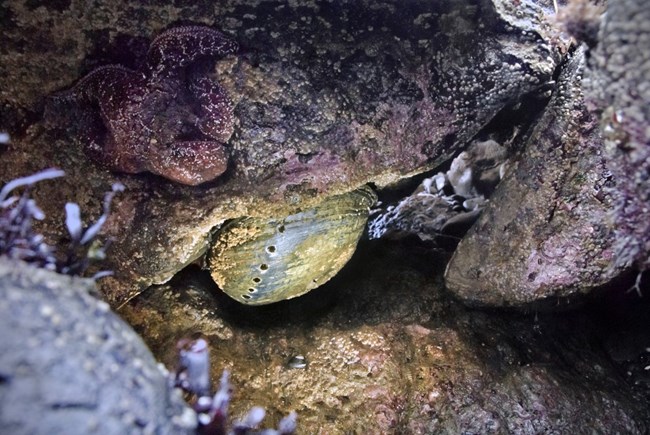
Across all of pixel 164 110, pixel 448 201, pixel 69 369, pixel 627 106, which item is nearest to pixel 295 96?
pixel 164 110

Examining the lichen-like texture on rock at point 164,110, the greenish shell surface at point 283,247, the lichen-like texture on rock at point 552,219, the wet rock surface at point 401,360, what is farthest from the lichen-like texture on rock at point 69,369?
the lichen-like texture on rock at point 552,219

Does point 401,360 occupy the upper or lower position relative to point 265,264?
lower

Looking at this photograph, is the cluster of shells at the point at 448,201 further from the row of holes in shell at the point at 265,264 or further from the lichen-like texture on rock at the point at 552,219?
the row of holes in shell at the point at 265,264

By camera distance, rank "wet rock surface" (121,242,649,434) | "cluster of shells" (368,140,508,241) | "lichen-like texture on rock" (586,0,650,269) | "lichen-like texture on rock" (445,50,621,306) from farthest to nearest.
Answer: "cluster of shells" (368,140,508,241)
"wet rock surface" (121,242,649,434)
"lichen-like texture on rock" (445,50,621,306)
"lichen-like texture on rock" (586,0,650,269)

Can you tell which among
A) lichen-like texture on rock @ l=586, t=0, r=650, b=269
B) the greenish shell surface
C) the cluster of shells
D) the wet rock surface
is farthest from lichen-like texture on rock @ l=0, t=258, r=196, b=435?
the cluster of shells

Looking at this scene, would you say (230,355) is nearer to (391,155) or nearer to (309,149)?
(309,149)

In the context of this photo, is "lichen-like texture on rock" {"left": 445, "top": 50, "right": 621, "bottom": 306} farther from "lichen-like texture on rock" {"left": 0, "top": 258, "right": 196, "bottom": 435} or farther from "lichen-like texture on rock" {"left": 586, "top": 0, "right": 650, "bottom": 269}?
"lichen-like texture on rock" {"left": 0, "top": 258, "right": 196, "bottom": 435}

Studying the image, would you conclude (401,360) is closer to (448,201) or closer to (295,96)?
(295,96)
